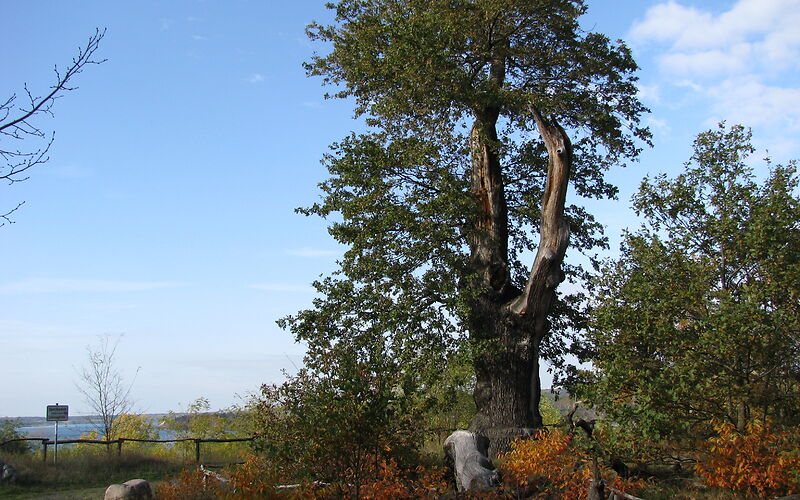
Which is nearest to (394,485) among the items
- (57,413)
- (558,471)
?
(558,471)

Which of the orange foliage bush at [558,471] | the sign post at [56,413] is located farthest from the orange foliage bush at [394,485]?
the sign post at [56,413]

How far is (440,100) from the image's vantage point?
53.1ft

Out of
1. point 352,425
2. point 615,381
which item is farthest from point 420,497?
point 615,381

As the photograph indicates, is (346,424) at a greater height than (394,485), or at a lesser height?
greater

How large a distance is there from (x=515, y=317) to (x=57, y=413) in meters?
13.9

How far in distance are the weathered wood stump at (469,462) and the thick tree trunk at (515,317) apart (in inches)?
88.6

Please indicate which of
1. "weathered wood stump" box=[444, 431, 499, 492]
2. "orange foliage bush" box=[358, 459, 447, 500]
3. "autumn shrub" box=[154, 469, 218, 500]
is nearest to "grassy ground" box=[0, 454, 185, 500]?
"autumn shrub" box=[154, 469, 218, 500]

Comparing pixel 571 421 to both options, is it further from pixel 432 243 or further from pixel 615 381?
pixel 432 243

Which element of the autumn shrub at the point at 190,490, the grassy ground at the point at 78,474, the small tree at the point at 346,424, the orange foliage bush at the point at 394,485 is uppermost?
the small tree at the point at 346,424

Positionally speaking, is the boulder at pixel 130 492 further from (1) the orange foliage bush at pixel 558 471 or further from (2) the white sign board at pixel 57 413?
(2) the white sign board at pixel 57 413

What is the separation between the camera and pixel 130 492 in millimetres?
12625

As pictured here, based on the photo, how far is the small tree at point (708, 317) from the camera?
33.9 feet

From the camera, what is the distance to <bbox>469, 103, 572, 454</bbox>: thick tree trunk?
15453mm

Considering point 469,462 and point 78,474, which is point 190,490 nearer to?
point 469,462
